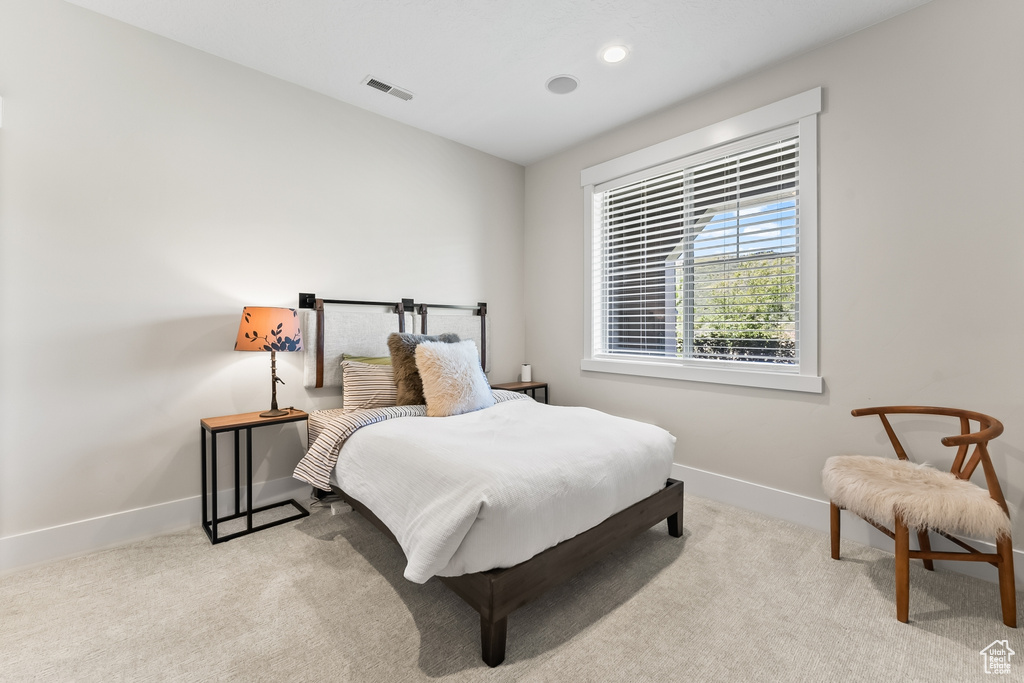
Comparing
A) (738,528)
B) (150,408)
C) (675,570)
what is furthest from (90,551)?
(738,528)

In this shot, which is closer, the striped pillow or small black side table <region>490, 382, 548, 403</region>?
the striped pillow

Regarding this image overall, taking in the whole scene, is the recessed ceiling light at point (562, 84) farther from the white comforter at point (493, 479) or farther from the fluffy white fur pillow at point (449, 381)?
the white comforter at point (493, 479)

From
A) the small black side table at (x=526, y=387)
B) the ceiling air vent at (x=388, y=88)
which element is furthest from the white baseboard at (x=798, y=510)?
the ceiling air vent at (x=388, y=88)

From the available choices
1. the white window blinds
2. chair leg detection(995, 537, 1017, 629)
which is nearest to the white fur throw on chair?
chair leg detection(995, 537, 1017, 629)

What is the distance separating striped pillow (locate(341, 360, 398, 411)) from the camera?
9.20 feet

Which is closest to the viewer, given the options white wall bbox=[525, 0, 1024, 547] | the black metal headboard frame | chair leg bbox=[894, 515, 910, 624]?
chair leg bbox=[894, 515, 910, 624]

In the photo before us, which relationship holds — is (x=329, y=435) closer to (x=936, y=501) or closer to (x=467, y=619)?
(x=467, y=619)

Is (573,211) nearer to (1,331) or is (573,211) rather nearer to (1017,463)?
(1017,463)

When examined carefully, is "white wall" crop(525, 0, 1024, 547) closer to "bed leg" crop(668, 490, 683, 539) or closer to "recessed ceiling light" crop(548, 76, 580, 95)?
"bed leg" crop(668, 490, 683, 539)

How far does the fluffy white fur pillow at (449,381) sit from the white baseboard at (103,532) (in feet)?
4.13

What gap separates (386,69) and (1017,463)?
383cm

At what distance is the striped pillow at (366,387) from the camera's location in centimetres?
280

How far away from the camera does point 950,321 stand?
6.90ft

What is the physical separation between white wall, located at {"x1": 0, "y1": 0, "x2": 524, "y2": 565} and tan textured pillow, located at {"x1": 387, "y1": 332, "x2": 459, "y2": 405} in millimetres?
626
